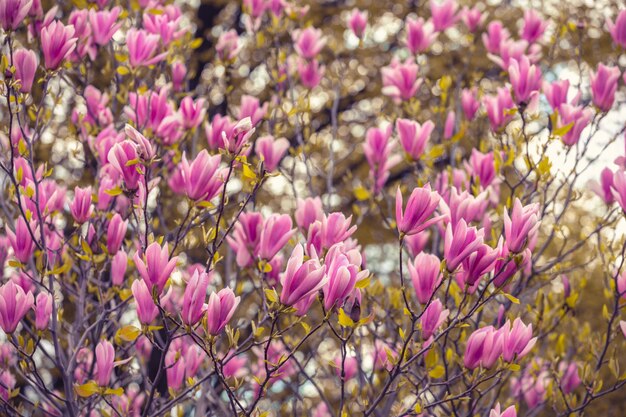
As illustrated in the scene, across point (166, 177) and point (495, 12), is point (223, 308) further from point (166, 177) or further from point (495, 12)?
point (495, 12)

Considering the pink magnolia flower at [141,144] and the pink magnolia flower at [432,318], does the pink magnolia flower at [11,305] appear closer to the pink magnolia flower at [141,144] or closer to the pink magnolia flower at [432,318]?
the pink magnolia flower at [141,144]

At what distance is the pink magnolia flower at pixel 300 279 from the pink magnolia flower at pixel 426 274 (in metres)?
0.35

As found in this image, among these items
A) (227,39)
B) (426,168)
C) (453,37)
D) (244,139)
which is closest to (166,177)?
(227,39)

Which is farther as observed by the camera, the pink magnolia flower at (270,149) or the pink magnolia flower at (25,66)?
the pink magnolia flower at (270,149)

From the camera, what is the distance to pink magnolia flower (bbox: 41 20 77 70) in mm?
2119

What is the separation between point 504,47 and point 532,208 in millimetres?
1866

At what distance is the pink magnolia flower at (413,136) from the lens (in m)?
2.67

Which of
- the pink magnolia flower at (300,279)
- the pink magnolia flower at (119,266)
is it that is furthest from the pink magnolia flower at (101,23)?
the pink magnolia flower at (300,279)

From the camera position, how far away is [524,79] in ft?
8.49

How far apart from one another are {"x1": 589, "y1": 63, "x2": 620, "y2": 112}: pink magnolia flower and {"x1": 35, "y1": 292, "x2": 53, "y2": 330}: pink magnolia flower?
2353 millimetres

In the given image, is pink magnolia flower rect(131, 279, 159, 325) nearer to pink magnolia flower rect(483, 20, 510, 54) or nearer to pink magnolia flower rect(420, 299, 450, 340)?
pink magnolia flower rect(420, 299, 450, 340)

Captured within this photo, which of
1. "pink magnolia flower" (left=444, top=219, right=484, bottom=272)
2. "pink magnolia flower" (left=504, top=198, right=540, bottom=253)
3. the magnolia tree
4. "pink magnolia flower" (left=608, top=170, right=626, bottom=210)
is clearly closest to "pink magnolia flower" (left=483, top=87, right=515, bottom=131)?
the magnolia tree

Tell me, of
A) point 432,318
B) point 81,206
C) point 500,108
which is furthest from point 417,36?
point 81,206

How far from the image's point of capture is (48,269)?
7.19 feet
